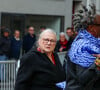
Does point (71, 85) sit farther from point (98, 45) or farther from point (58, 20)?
point (58, 20)

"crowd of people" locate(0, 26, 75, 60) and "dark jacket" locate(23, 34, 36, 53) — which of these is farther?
"dark jacket" locate(23, 34, 36, 53)

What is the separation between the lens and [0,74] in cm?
820

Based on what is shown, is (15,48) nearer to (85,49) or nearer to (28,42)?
(28,42)

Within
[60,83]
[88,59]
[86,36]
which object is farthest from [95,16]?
[60,83]

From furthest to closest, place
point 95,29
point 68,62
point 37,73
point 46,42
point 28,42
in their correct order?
point 28,42 < point 46,42 < point 37,73 < point 68,62 < point 95,29

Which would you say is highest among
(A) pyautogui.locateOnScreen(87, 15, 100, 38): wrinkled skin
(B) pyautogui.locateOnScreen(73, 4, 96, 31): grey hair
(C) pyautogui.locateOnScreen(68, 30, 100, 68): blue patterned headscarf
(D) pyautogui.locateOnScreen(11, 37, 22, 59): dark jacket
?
(B) pyautogui.locateOnScreen(73, 4, 96, 31): grey hair

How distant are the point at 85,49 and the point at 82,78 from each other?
0.26 metres

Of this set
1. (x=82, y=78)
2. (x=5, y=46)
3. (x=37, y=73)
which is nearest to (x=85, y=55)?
(x=82, y=78)

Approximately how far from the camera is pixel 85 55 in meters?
3.10

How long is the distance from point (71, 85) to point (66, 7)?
41.1 ft

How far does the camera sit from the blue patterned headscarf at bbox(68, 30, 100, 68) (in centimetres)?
309

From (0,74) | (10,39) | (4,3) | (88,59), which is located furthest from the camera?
(4,3)

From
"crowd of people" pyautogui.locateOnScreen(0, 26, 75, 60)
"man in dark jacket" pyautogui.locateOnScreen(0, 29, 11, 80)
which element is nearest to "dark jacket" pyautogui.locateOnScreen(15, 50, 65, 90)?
"crowd of people" pyautogui.locateOnScreen(0, 26, 75, 60)

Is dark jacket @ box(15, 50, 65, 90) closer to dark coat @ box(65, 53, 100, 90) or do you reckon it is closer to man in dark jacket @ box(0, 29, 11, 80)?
dark coat @ box(65, 53, 100, 90)
